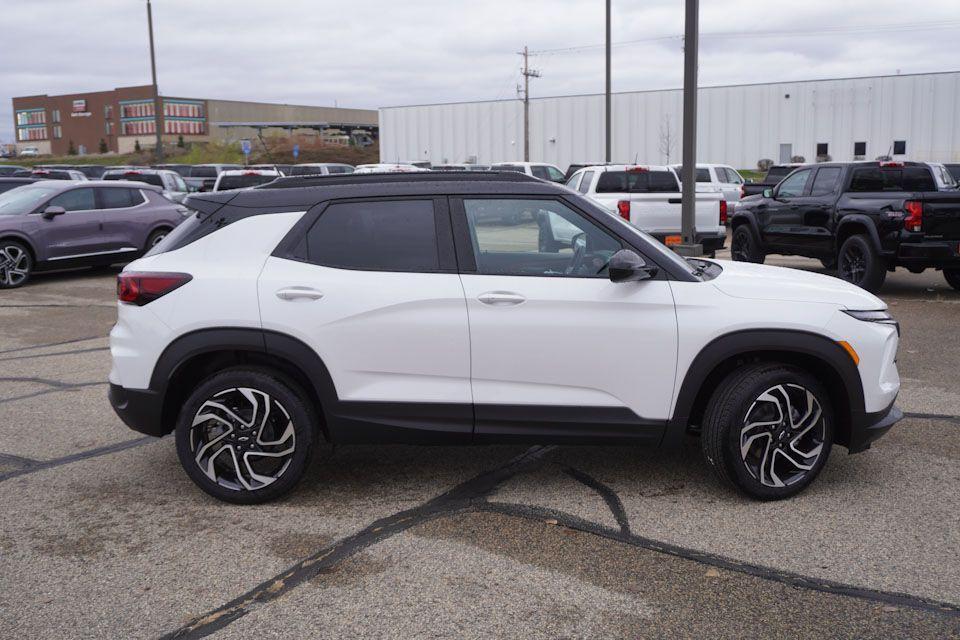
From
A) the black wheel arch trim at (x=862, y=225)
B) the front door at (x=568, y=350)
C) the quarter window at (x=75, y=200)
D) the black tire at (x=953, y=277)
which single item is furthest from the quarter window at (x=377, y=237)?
the quarter window at (x=75, y=200)

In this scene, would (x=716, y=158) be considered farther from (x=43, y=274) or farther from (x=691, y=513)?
(x=691, y=513)

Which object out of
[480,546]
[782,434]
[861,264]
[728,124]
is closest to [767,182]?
[861,264]

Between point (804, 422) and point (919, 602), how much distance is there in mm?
1257

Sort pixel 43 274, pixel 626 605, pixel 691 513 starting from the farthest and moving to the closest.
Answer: pixel 43 274, pixel 691 513, pixel 626 605

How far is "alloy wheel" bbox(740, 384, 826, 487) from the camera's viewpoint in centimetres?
478

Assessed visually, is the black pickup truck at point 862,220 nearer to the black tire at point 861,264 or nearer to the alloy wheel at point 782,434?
the black tire at point 861,264

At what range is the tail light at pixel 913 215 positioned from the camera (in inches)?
455

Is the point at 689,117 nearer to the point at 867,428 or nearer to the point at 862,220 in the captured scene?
the point at 862,220

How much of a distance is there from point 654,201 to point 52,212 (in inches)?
382

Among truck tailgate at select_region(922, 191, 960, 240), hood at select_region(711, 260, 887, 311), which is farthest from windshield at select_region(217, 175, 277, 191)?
hood at select_region(711, 260, 887, 311)

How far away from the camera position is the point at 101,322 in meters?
11.3

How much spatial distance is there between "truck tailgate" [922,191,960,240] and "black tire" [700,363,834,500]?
307 inches

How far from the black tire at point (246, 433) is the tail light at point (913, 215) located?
9329mm

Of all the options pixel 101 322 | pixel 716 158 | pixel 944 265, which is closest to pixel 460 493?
pixel 101 322
